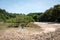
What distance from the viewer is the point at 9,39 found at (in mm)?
10578

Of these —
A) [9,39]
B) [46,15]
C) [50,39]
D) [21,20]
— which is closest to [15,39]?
[9,39]

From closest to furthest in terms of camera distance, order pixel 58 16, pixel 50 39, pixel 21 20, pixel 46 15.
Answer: pixel 50 39
pixel 21 20
pixel 58 16
pixel 46 15

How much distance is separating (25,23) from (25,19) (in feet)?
2.04

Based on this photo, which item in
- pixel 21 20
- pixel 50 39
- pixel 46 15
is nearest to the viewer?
pixel 50 39

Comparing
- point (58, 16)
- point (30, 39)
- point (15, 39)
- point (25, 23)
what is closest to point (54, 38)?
point (30, 39)

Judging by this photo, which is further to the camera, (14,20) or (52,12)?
(52,12)

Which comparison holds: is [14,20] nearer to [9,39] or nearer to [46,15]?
[9,39]

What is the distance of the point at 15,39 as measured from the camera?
34.8 ft

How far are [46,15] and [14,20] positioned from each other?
17.4 m

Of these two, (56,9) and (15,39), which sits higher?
(56,9)

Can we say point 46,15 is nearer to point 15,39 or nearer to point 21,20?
point 21,20

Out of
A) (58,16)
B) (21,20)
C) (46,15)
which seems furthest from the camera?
(46,15)

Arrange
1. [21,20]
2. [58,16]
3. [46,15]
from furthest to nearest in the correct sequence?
[46,15] < [58,16] < [21,20]

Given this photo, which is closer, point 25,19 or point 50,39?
point 50,39
